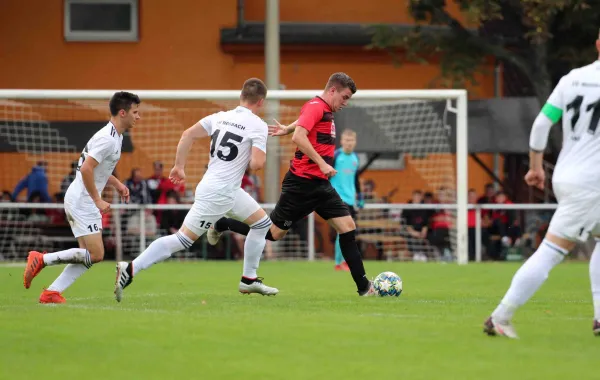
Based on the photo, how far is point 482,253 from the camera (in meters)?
22.3

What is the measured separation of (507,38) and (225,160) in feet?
50.3

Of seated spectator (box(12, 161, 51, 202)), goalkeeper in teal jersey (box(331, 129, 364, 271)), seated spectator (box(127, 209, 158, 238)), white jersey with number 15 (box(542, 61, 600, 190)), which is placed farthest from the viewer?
seated spectator (box(127, 209, 158, 238))

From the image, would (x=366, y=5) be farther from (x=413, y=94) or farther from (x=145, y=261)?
(x=145, y=261)

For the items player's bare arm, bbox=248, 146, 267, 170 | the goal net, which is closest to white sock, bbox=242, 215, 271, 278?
player's bare arm, bbox=248, 146, 267, 170

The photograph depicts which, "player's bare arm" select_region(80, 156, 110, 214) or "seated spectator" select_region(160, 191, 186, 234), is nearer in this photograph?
"player's bare arm" select_region(80, 156, 110, 214)

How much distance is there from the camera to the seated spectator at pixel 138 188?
2139 cm

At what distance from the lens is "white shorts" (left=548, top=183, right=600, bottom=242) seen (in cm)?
790

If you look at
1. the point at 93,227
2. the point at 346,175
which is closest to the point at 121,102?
the point at 93,227

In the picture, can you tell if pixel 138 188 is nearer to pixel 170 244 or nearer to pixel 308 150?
pixel 308 150

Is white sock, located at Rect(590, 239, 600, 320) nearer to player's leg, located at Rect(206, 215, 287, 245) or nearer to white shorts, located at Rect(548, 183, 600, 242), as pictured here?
white shorts, located at Rect(548, 183, 600, 242)

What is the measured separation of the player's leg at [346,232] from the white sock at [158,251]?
5.65ft

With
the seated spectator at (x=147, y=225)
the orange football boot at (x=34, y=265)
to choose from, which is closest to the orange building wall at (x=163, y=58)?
the seated spectator at (x=147, y=225)

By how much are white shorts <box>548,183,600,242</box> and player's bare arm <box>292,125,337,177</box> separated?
12.4ft

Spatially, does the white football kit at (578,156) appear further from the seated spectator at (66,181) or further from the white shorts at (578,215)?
the seated spectator at (66,181)
